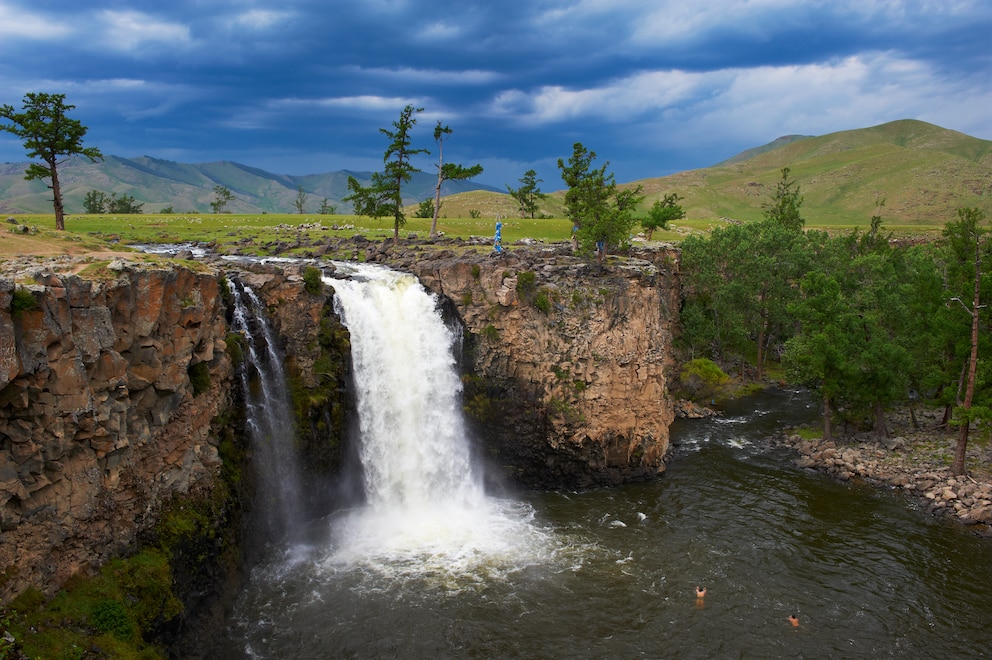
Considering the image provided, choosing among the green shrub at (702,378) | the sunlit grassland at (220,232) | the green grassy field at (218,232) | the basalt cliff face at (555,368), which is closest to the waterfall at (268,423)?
the sunlit grassland at (220,232)

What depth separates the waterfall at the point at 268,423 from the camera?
88.1ft

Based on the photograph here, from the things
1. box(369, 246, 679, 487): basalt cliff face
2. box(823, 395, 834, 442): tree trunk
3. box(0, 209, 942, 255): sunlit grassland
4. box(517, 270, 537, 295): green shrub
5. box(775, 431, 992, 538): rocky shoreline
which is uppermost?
box(0, 209, 942, 255): sunlit grassland

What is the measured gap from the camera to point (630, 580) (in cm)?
2489

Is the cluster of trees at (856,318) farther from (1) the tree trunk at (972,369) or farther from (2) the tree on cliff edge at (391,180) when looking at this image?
(2) the tree on cliff edge at (391,180)

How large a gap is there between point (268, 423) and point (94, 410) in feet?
32.6

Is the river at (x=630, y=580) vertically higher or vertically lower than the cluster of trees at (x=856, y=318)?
lower

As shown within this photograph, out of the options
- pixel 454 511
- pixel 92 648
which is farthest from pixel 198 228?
pixel 92 648

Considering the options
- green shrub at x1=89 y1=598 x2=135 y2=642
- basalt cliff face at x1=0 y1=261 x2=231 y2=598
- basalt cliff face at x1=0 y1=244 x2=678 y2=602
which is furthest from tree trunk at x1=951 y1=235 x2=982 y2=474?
green shrub at x1=89 y1=598 x2=135 y2=642

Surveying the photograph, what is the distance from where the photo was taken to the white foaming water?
90.9 feet

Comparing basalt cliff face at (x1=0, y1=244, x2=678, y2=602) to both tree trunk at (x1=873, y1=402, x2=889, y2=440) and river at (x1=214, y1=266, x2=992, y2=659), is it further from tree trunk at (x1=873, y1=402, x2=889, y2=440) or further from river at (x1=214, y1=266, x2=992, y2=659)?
tree trunk at (x1=873, y1=402, x2=889, y2=440)

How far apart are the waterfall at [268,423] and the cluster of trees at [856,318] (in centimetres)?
3314

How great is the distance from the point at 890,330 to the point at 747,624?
3407 cm

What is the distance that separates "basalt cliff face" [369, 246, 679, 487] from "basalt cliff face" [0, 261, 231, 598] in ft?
51.1

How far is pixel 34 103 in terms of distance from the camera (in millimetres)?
33625
